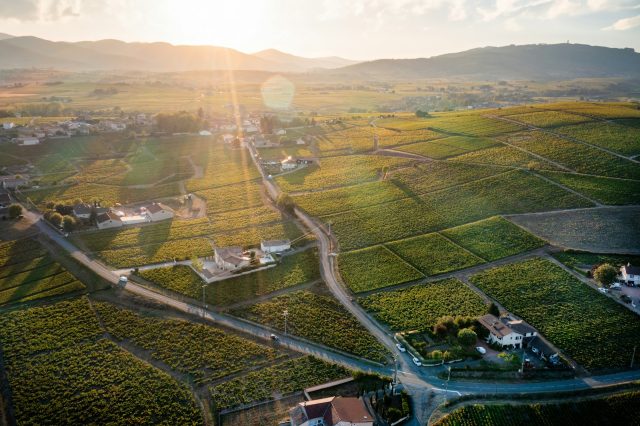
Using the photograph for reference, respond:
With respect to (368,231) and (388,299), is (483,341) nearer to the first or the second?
(388,299)

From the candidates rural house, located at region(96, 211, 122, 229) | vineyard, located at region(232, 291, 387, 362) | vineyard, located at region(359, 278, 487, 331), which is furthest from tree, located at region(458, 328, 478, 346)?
rural house, located at region(96, 211, 122, 229)

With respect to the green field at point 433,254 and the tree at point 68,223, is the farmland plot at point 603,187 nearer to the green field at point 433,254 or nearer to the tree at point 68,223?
the green field at point 433,254

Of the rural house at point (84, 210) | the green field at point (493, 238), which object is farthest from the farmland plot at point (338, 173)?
the rural house at point (84, 210)

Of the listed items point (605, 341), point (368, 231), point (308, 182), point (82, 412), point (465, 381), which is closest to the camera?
point (82, 412)

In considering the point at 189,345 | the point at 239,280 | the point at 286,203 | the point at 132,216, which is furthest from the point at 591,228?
the point at 132,216

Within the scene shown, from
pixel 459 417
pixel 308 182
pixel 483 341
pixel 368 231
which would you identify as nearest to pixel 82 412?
pixel 459 417

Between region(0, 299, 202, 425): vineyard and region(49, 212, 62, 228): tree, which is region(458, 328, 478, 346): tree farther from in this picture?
region(49, 212, 62, 228): tree
